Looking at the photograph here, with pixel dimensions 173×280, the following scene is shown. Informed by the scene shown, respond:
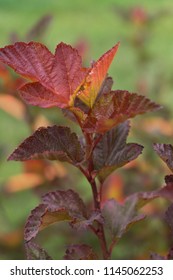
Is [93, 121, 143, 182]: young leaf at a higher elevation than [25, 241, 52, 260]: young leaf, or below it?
higher

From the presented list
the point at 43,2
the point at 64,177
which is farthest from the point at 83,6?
the point at 64,177

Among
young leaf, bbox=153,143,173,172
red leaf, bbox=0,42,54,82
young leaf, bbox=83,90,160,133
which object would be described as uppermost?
red leaf, bbox=0,42,54,82

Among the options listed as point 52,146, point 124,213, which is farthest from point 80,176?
point 52,146

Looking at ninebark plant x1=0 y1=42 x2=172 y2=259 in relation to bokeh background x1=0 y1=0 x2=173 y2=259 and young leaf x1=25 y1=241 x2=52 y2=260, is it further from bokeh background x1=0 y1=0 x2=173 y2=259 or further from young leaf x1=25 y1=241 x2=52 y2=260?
bokeh background x1=0 y1=0 x2=173 y2=259

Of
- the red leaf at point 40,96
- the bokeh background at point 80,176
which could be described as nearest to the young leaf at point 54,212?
the red leaf at point 40,96

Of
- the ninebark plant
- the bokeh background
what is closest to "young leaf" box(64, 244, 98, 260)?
the ninebark plant

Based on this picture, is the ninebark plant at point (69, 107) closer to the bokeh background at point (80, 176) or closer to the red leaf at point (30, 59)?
the red leaf at point (30, 59)

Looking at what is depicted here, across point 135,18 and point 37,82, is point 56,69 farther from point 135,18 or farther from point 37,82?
point 135,18
